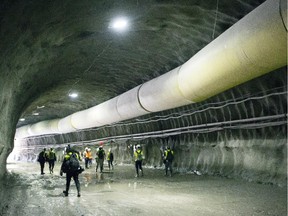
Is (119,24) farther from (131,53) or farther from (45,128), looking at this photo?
(45,128)

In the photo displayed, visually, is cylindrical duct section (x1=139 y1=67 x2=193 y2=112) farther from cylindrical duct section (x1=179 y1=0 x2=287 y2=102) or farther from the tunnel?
cylindrical duct section (x1=179 y1=0 x2=287 y2=102)

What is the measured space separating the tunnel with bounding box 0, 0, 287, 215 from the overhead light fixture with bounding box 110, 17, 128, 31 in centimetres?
6

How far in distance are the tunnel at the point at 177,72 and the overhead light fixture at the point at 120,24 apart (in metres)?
0.06

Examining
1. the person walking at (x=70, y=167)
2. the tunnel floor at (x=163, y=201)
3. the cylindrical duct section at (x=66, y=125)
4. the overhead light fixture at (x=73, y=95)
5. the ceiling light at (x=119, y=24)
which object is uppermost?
the overhead light fixture at (x=73, y=95)

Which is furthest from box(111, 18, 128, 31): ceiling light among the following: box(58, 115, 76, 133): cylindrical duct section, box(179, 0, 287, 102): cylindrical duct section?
box(58, 115, 76, 133): cylindrical duct section

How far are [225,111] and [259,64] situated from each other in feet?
21.9

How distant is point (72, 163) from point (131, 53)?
15.2 feet

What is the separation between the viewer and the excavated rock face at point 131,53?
647cm

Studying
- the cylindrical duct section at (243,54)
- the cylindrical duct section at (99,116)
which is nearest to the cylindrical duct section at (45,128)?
the cylindrical duct section at (99,116)

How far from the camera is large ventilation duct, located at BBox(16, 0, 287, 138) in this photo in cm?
477

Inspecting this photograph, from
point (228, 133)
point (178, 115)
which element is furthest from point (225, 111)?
point (178, 115)

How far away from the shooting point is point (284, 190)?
8734mm

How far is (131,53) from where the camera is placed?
1160 centimetres

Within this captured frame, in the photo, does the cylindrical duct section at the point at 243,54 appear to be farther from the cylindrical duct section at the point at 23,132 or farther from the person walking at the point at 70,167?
the cylindrical duct section at the point at 23,132
